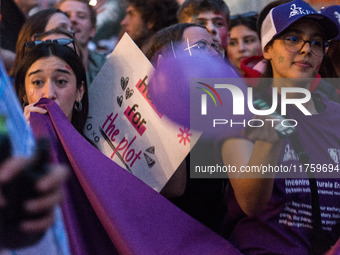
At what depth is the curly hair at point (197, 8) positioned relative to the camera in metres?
2.50

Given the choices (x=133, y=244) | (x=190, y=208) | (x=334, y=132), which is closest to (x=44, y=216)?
(x=133, y=244)

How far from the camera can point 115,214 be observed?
1.98 metres

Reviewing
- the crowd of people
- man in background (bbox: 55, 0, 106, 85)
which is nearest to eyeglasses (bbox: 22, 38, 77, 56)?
the crowd of people

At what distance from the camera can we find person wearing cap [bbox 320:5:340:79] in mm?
2271

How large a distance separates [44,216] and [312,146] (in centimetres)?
101

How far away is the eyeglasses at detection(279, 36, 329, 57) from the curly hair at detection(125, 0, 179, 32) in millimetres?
666

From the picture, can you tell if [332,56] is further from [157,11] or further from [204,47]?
[157,11]

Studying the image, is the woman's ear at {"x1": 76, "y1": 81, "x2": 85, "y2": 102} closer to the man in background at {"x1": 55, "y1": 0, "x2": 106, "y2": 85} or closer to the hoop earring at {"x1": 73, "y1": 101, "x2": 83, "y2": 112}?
the hoop earring at {"x1": 73, "y1": 101, "x2": 83, "y2": 112}

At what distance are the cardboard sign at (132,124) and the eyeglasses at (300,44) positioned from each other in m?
0.50

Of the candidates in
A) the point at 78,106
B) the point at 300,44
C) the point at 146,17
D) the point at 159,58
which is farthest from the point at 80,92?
the point at 300,44

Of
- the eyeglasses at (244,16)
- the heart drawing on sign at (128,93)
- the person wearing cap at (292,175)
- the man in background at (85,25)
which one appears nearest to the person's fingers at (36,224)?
the person wearing cap at (292,175)

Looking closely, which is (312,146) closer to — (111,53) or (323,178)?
(323,178)

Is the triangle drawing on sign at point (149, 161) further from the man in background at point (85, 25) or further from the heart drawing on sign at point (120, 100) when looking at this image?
the man in background at point (85, 25)

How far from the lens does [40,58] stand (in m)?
2.35
